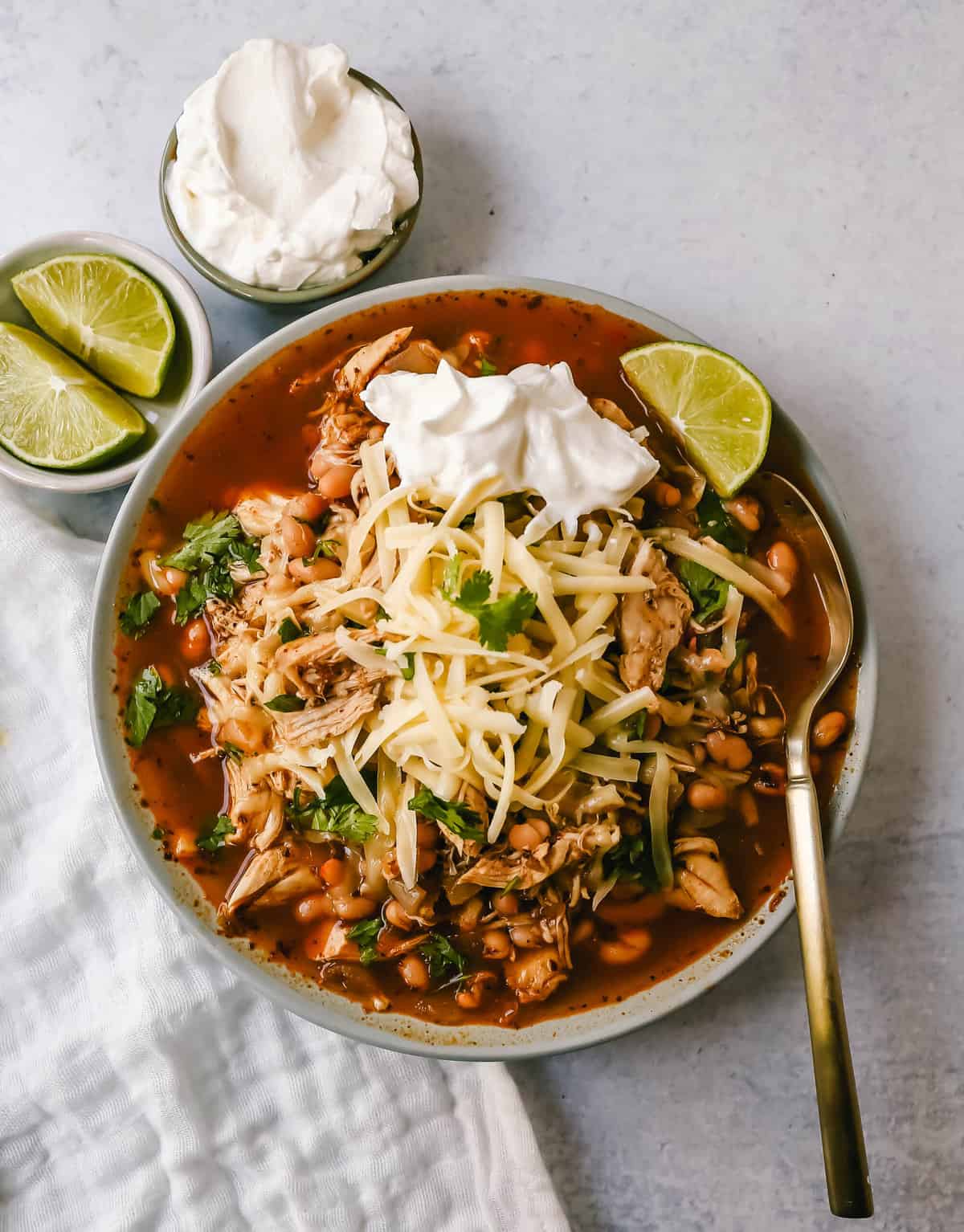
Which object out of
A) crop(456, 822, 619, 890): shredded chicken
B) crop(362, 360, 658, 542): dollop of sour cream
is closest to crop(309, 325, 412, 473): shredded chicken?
crop(362, 360, 658, 542): dollop of sour cream

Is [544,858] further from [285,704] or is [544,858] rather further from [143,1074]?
[143,1074]

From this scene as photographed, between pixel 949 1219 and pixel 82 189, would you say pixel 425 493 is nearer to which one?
pixel 82 189

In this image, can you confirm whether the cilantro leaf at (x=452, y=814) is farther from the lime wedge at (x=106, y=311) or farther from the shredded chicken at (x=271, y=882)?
the lime wedge at (x=106, y=311)

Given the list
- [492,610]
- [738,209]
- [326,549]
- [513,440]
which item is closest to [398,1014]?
[492,610]

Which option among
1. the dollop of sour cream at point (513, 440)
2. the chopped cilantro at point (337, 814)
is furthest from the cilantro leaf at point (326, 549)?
the chopped cilantro at point (337, 814)

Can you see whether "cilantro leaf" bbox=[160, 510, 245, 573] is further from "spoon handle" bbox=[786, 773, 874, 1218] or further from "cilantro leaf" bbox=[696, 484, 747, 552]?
"spoon handle" bbox=[786, 773, 874, 1218]
